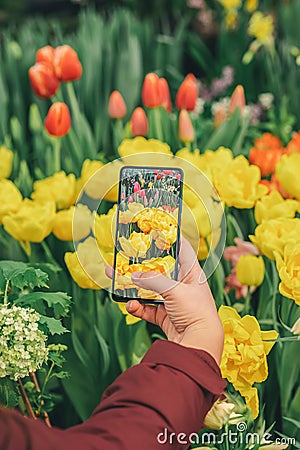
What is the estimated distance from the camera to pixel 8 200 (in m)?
1.45

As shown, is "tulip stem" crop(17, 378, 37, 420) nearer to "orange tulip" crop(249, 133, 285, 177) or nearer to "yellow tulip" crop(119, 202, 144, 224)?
"yellow tulip" crop(119, 202, 144, 224)

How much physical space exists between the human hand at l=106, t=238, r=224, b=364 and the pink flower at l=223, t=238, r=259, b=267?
1.19ft

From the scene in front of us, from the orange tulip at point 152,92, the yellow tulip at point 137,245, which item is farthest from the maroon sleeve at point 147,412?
the orange tulip at point 152,92

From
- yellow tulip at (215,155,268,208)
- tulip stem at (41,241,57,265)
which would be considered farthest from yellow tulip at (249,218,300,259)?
tulip stem at (41,241,57,265)

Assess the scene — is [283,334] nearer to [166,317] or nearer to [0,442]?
[166,317]

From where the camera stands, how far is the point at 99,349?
137 cm

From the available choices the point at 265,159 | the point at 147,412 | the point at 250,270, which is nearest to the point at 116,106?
the point at 265,159

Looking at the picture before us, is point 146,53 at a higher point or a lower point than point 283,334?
higher

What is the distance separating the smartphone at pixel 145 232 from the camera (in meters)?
1.00

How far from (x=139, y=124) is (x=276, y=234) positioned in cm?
69

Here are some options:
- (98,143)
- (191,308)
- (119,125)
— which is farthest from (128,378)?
(98,143)

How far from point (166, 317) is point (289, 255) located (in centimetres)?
24

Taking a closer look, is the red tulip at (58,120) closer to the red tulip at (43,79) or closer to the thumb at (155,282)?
the red tulip at (43,79)

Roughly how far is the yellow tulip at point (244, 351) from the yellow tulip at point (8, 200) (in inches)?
19.5
